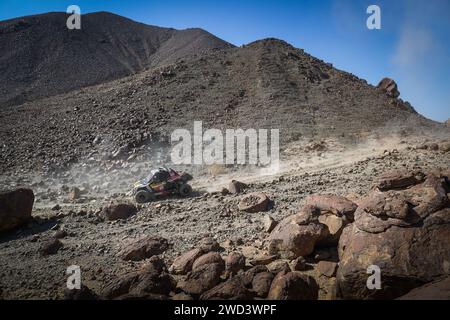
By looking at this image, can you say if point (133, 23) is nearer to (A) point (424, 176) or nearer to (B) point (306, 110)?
(B) point (306, 110)

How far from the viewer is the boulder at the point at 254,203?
388 inches

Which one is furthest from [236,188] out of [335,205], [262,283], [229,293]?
[229,293]

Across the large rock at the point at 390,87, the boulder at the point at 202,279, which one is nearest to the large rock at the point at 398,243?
the boulder at the point at 202,279

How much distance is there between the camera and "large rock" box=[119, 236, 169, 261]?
787cm

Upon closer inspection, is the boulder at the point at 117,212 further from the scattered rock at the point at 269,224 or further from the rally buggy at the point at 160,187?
the scattered rock at the point at 269,224

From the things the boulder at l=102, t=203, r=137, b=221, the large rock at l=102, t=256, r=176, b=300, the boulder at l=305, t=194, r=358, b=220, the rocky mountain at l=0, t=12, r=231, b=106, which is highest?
the rocky mountain at l=0, t=12, r=231, b=106

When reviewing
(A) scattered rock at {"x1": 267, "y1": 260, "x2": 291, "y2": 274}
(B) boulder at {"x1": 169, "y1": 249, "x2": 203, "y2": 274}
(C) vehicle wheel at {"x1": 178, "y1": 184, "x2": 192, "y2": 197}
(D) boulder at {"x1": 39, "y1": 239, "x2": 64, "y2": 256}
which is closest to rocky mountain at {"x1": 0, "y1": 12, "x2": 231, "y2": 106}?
(C) vehicle wheel at {"x1": 178, "y1": 184, "x2": 192, "y2": 197}

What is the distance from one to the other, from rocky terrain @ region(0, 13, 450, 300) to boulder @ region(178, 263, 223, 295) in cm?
3

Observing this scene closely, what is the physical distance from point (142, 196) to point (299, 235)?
7515 mm

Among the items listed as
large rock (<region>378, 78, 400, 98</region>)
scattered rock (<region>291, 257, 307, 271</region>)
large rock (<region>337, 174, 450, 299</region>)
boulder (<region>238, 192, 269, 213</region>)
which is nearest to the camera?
large rock (<region>337, 174, 450, 299</region>)

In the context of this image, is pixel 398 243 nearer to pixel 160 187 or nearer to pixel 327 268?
pixel 327 268

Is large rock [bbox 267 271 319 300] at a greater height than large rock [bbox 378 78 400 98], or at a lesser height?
lesser

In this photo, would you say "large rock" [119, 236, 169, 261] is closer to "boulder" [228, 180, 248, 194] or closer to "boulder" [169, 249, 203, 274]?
"boulder" [169, 249, 203, 274]

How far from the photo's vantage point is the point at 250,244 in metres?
8.02
